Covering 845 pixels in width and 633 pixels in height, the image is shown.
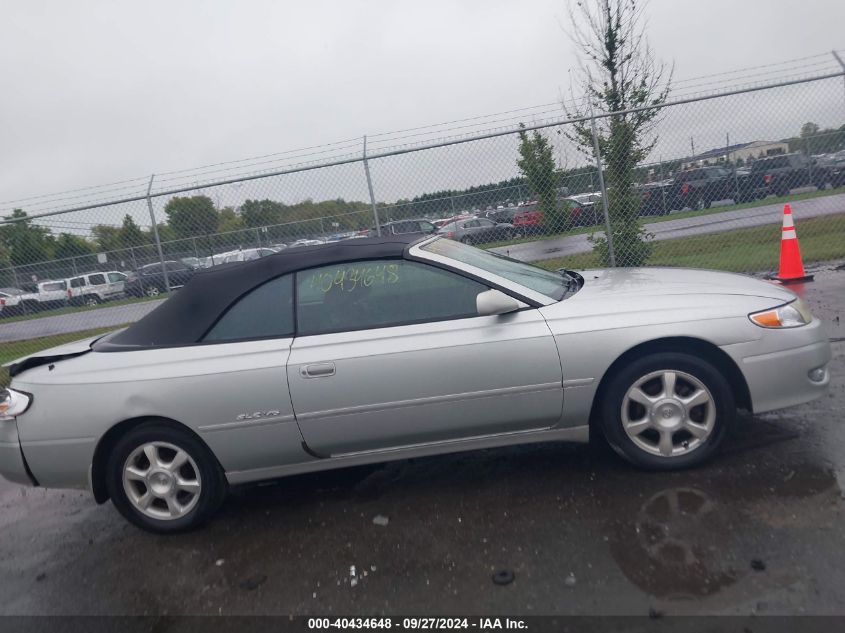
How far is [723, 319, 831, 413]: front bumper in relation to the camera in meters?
3.70

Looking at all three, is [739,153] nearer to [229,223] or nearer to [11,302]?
[229,223]

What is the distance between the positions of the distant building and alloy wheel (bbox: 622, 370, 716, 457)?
5.56 metres

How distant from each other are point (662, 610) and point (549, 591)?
0.46 metres

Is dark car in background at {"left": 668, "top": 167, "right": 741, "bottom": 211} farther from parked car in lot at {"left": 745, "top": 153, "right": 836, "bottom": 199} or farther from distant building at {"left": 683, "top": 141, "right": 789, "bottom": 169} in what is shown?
parked car in lot at {"left": 745, "top": 153, "right": 836, "bottom": 199}

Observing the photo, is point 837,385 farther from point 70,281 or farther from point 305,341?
point 70,281

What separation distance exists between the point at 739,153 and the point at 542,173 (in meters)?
2.45

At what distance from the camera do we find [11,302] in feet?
31.6

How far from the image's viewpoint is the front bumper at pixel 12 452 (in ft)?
12.8

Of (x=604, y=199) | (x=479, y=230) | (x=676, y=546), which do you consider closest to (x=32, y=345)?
(x=479, y=230)

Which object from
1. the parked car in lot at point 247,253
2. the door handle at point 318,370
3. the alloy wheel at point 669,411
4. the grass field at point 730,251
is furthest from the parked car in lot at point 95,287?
the alloy wheel at point 669,411

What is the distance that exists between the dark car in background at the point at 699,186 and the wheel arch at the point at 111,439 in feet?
22.4

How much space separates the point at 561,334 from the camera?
3.73 metres

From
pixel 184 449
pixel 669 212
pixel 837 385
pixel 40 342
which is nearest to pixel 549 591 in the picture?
pixel 184 449

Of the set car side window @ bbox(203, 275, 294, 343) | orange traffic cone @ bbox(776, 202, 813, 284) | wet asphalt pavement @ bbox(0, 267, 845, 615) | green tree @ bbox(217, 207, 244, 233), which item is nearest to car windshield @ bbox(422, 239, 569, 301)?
car side window @ bbox(203, 275, 294, 343)
